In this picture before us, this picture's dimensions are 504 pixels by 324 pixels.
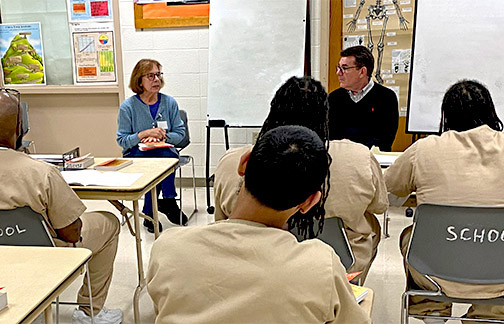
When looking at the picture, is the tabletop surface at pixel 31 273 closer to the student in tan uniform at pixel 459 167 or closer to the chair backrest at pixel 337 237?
the chair backrest at pixel 337 237

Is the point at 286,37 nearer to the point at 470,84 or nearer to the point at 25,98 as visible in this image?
the point at 470,84

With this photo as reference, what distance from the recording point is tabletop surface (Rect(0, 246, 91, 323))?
110cm

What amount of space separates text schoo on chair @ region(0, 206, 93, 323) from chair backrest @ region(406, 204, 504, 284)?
1.31 metres

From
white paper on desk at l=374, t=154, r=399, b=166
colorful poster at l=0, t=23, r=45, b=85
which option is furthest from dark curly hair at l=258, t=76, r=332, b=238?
colorful poster at l=0, t=23, r=45, b=85

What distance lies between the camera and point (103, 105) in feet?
15.0

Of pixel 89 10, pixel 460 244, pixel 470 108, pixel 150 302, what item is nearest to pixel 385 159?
pixel 470 108

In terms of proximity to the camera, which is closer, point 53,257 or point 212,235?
point 212,235

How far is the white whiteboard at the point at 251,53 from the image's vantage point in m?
3.89

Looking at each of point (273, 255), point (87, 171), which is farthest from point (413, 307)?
point (87, 171)

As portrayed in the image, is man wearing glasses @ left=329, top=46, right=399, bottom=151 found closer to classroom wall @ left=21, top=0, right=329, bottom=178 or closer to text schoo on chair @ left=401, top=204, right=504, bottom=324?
classroom wall @ left=21, top=0, right=329, bottom=178

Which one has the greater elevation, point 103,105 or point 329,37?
point 329,37

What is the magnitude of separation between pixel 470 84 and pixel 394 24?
2287mm

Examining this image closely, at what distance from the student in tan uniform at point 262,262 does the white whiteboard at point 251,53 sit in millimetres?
3034

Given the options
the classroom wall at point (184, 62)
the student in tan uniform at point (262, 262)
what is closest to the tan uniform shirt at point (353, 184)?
the student in tan uniform at point (262, 262)
